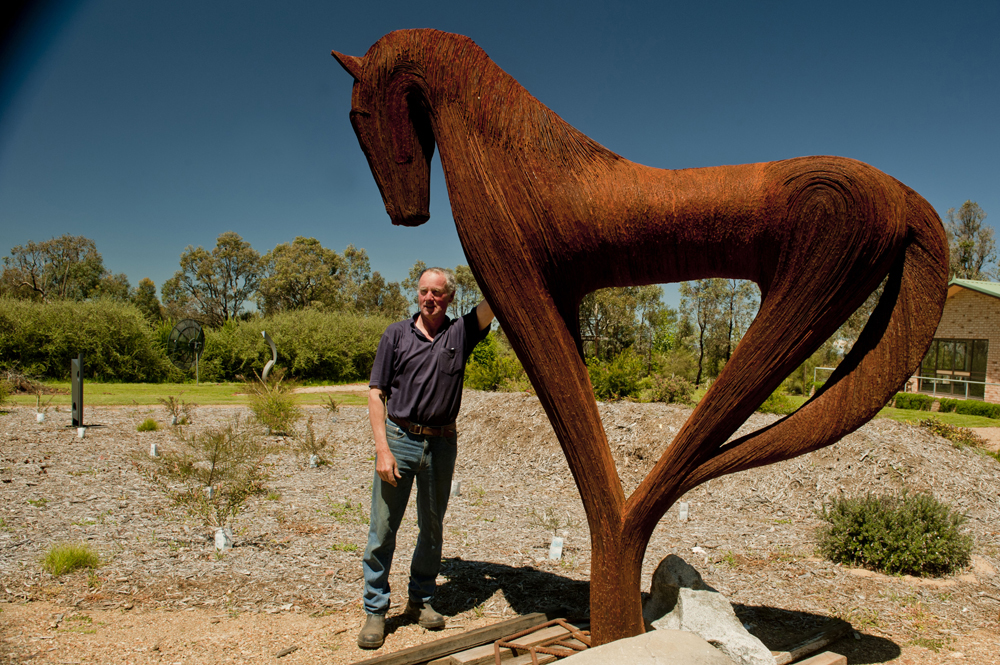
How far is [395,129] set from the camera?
275 cm

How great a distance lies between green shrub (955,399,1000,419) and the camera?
14781 mm

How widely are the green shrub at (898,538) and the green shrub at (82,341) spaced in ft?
80.1

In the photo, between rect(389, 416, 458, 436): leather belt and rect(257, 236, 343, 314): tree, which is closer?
rect(389, 416, 458, 436): leather belt

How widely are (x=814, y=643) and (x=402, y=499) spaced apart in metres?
2.37

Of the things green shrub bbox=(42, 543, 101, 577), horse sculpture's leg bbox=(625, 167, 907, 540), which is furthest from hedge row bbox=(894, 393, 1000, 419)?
green shrub bbox=(42, 543, 101, 577)

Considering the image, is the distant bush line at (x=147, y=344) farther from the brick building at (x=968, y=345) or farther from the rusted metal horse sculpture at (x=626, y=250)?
the brick building at (x=968, y=345)

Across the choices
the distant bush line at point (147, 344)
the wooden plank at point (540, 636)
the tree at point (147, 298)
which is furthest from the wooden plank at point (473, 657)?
the tree at point (147, 298)

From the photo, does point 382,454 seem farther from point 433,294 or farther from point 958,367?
point 958,367

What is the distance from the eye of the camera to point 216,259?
42750mm

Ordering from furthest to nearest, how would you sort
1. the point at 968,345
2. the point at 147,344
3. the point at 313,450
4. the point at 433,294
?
the point at 147,344
the point at 968,345
the point at 313,450
the point at 433,294

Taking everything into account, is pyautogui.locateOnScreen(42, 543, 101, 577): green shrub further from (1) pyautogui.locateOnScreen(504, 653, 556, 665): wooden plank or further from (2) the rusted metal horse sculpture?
(2) the rusted metal horse sculpture

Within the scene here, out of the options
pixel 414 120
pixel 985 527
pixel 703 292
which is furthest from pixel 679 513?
pixel 703 292

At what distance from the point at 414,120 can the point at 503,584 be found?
311 centimetres

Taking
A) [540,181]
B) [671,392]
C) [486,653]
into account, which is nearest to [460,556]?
[486,653]
